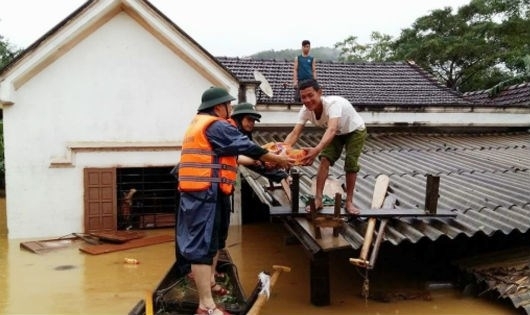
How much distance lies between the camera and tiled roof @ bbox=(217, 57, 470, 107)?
14359 millimetres

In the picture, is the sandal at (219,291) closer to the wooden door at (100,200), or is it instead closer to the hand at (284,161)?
the hand at (284,161)

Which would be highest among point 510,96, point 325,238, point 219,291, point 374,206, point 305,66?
point 305,66

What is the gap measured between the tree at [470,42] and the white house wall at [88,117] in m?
18.0

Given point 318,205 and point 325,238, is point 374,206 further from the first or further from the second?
point 325,238

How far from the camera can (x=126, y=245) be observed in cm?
895

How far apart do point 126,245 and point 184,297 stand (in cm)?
A: 478

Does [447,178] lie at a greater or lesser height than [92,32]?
lesser

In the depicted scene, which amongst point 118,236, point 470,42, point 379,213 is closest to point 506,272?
point 379,213

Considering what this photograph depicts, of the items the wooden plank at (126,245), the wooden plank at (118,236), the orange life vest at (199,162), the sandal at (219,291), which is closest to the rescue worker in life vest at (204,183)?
the orange life vest at (199,162)

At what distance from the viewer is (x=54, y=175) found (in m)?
9.91

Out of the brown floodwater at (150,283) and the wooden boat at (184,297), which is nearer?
the wooden boat at (184,297)

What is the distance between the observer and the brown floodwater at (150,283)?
5.49m

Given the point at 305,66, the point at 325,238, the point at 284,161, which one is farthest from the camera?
the point at 305,66

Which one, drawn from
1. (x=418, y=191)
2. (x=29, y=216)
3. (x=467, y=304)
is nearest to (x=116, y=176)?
(x=29, y=216)
